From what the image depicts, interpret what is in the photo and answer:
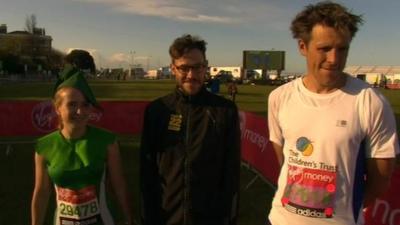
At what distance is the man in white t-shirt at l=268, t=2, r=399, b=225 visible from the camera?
2.34m

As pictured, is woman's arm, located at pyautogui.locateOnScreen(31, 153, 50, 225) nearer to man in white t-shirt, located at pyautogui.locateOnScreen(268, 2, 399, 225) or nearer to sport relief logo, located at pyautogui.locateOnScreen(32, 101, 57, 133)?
man in white t-shirt, located at pyautogui.locateOnScreen(268, 2, 399, 225)

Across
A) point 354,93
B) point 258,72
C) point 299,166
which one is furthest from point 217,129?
point 258,72

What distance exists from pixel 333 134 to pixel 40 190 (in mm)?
1899

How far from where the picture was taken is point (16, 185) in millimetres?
8430

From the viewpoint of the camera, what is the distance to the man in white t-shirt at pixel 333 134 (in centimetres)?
234

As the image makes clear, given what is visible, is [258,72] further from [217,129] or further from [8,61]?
[217,129]

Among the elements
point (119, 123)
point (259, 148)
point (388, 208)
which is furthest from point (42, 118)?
point (388, 208)

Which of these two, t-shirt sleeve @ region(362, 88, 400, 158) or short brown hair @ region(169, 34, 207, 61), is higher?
short brown hair @ region(169, 34, 207, 61)

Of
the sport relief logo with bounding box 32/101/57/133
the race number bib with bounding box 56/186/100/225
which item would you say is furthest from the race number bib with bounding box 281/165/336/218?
the sport relief logo with bounding box 32/101/57/133

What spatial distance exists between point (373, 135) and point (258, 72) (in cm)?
11372

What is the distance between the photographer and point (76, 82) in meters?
3.08

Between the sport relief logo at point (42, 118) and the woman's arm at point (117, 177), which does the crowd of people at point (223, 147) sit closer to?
the woman's arm at point (117, 177)

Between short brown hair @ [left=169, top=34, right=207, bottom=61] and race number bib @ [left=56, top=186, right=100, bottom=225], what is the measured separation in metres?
1.03

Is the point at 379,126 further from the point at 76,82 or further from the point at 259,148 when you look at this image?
the point at 259,148
